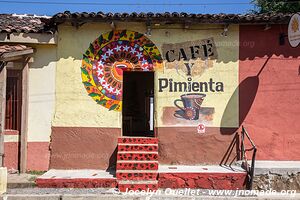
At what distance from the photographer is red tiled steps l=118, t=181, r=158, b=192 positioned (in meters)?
8.17

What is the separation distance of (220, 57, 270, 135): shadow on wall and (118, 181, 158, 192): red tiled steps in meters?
2.77

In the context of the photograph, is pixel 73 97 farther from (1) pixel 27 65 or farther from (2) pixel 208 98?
(2) pixel 208 98

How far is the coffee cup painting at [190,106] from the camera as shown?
9844 mm

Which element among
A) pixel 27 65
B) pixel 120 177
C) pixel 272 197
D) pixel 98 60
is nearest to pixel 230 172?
pixel 272 197

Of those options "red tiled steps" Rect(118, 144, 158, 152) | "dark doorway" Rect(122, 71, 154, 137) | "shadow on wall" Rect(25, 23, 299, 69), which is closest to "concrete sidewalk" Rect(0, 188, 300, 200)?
"red tiled steps" Rect(118, 144, 158, 152)

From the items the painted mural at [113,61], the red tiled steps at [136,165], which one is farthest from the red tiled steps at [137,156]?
the painted mural at [113,61]

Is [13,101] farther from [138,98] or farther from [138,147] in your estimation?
[138,98]

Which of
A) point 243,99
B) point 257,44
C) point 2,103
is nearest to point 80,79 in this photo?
point 2,103

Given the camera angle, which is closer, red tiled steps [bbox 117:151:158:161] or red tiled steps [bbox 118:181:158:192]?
red tiled steps [bbox 118:181:158:192]

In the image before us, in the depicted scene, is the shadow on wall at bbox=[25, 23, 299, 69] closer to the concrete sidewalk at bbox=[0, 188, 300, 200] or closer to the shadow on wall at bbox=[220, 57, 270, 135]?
the shadow on wall at bbox=[220, 57, 270, 135]

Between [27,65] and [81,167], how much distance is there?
10.4 ft

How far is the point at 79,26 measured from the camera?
9.74m

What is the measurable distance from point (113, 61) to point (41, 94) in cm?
221

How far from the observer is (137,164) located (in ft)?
28.6
